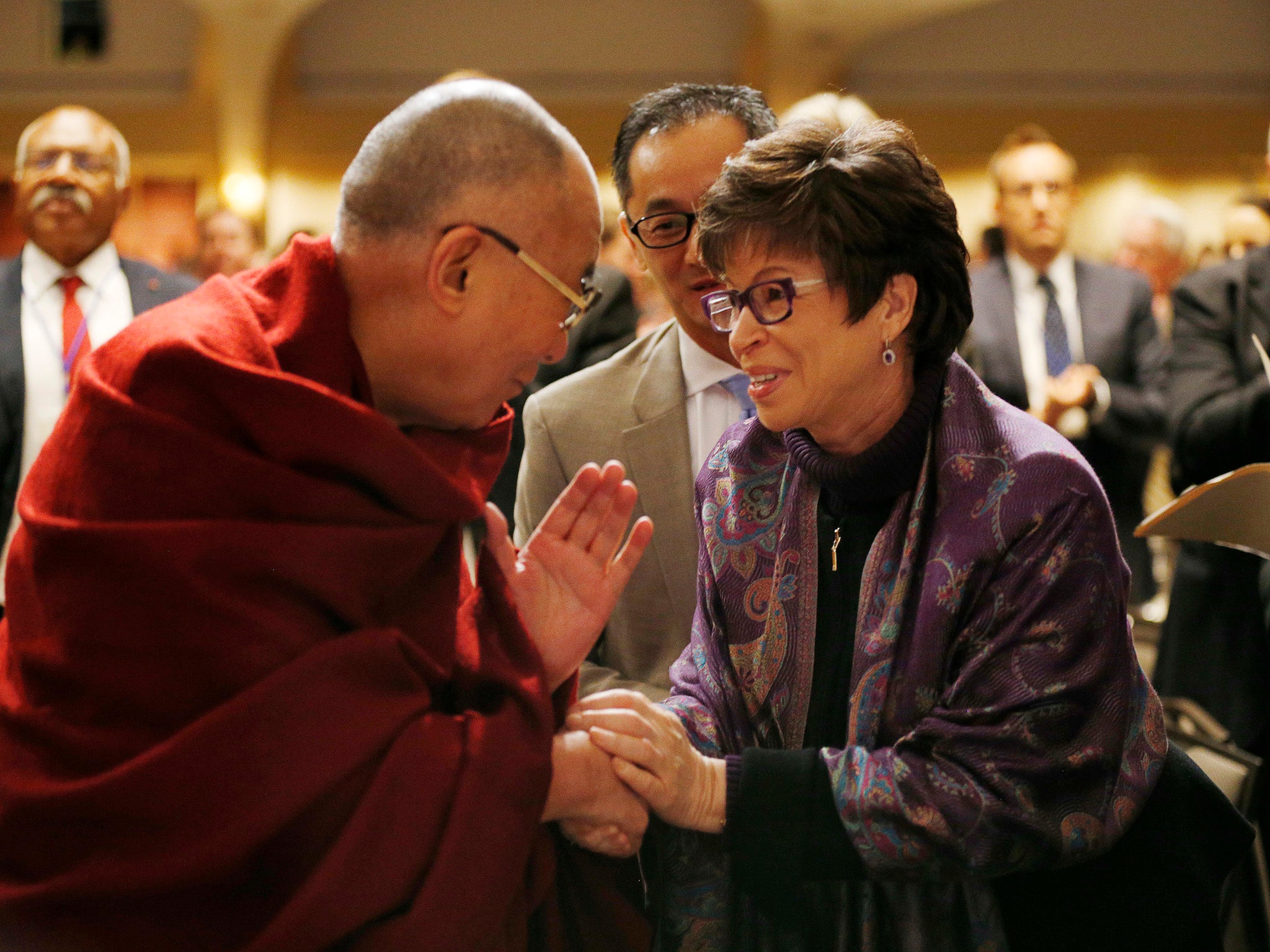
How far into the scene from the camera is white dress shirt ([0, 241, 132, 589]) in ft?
10.7

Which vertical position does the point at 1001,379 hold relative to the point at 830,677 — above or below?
above

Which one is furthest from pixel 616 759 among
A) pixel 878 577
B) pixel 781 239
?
pixel 781 239

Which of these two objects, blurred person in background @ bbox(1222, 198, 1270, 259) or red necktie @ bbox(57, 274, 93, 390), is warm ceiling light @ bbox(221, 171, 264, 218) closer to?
red necktie @ bbox(57, 274, 93, 390)

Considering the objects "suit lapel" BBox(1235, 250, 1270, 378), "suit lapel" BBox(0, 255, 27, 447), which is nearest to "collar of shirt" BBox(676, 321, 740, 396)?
"suit lapel" BBox(1235, 250, 1270, 378)

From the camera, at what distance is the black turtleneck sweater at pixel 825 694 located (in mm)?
1664

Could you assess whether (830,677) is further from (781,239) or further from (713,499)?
(781,239)

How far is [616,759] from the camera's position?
5.43 feet

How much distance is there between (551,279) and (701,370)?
0.83m

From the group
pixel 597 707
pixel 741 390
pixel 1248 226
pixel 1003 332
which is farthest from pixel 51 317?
pixel 1248 226

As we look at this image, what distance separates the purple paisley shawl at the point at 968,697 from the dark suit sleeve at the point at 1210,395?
4.84ft

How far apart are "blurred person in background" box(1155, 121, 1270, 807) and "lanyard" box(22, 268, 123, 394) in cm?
284

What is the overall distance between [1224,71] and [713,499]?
13.3 metres

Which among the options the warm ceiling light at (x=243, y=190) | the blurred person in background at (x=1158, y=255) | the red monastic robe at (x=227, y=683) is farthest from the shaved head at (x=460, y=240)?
the warm ceiling light at (x=243, y=190)

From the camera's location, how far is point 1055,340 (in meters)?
4.00
